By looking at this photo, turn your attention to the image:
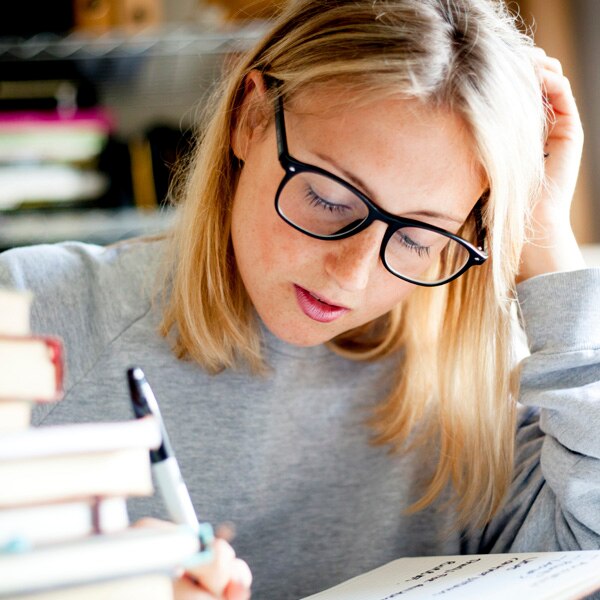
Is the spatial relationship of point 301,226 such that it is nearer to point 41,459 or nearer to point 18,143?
point 41,459

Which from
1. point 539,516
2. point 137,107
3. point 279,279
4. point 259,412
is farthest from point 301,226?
point 137,107

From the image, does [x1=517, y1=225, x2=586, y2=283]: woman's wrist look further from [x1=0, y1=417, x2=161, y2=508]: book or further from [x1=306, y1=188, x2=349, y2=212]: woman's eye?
[x1=0, y1=417, x2=161, y2=508]: book

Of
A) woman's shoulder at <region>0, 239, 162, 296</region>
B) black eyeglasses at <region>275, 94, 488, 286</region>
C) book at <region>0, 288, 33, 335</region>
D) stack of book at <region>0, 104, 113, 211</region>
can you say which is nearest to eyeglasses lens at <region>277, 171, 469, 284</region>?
black eyeglasses at <region>275, 94, 488, 286</region>

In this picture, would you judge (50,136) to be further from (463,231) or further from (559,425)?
(559,425)

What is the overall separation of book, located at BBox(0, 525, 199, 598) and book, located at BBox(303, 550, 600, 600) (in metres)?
0.28

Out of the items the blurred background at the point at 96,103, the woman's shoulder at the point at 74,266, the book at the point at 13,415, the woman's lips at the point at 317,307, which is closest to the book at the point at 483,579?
the woman's lips at the point at 317,307

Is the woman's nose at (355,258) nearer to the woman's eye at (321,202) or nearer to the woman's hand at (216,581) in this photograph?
the woman's eye at (321,202)

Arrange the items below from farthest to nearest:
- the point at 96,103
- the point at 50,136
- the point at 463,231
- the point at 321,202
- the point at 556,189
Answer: the point at 96,103, the point at 50,136, the point at 556,189, the point at 463,231, the point at 321,202

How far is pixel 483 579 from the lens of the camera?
64 cm

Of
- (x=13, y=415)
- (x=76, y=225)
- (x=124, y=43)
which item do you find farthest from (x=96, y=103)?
(x=13, y=415)

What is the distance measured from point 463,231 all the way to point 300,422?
0.95 ft

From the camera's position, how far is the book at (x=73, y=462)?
1.16 ft

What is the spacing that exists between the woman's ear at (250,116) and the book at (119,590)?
524mm

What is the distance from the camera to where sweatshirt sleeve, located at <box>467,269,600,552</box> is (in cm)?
81
